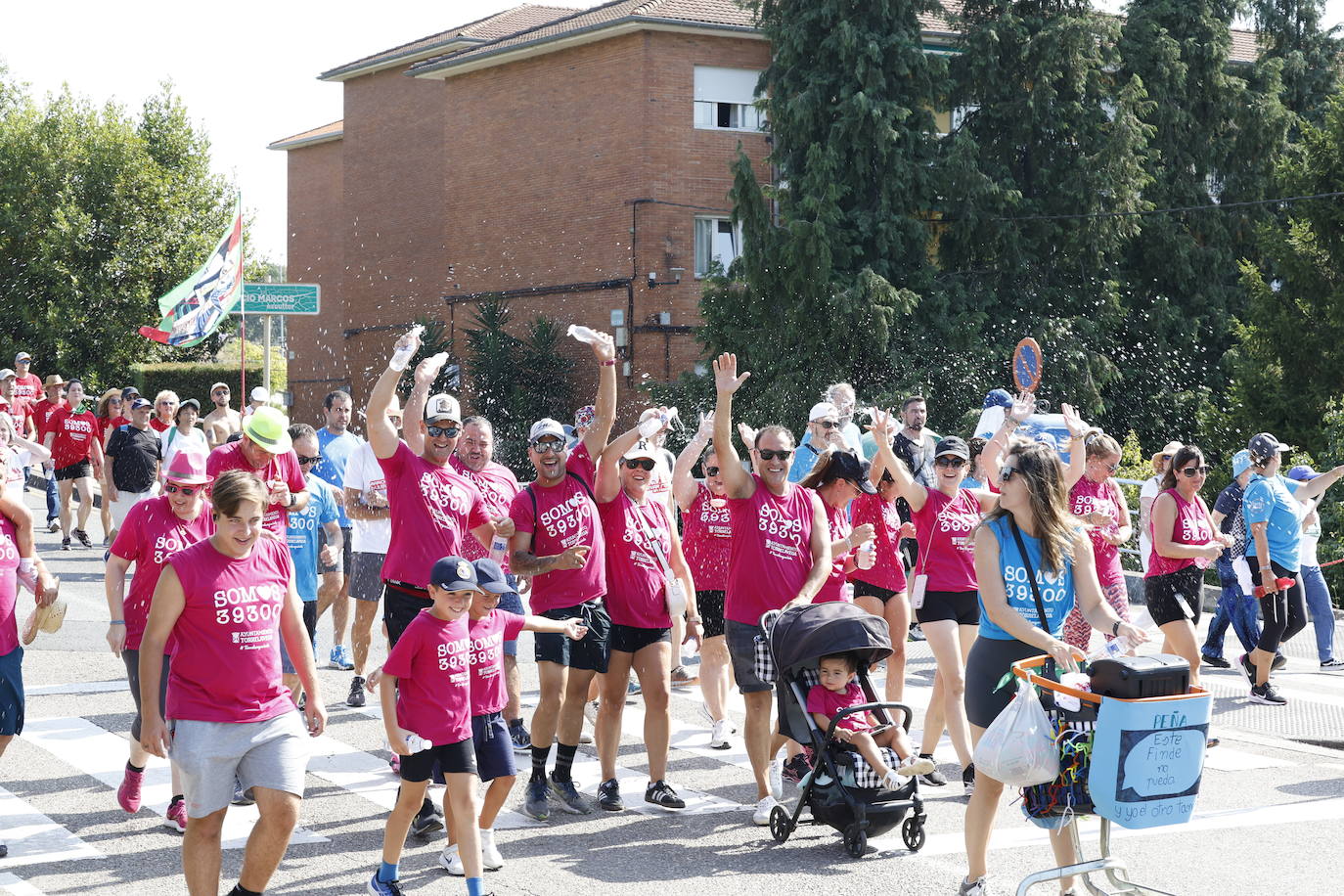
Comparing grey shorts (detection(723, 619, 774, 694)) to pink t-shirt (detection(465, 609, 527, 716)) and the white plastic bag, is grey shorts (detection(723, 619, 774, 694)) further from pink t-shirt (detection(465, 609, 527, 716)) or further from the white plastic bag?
the white plastic bag

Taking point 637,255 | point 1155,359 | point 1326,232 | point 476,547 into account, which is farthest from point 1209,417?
point 476,547

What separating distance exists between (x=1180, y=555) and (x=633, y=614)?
4081 millimetres

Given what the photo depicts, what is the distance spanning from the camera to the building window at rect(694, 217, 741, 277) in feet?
115

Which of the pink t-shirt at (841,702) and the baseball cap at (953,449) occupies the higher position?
the baseball cap at (953,449)

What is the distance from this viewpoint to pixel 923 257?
29234mm

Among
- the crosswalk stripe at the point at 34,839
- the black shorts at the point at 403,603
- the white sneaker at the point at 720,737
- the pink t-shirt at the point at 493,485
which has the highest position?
the pink t-shirt at the point at 493,485

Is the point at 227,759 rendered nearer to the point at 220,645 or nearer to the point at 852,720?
the point at 220,645

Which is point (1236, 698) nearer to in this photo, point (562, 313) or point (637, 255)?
point (637, 255)

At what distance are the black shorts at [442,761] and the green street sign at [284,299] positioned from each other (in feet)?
59.5

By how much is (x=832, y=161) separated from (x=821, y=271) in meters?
2.16

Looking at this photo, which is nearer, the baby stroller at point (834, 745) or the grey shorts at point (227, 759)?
the grey shorts at point (227, 759)

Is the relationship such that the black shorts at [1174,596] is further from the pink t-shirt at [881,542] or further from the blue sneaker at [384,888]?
the blue sneaker at [384,888]

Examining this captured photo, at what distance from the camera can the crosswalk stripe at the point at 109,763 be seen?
23.9 ft

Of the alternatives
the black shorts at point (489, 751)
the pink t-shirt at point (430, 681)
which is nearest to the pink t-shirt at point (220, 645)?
the pink t-shirt at point (430, 681)
